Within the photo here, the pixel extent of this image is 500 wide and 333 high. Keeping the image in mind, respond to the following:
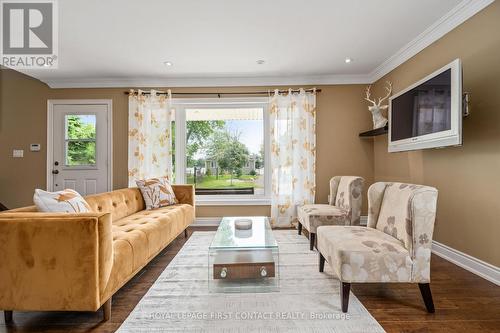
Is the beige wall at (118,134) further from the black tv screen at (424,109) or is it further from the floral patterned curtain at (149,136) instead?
the black tv screen at (424,109)

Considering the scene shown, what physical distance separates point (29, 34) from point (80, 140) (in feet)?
6.16

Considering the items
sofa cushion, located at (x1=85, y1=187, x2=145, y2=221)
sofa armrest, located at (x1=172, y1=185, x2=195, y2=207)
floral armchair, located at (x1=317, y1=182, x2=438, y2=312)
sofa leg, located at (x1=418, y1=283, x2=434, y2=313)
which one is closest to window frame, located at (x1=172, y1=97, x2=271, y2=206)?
sofa armrest, located at (x1=172, y1=185, x2=195, y2=207)

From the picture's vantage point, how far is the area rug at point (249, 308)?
1.60 m

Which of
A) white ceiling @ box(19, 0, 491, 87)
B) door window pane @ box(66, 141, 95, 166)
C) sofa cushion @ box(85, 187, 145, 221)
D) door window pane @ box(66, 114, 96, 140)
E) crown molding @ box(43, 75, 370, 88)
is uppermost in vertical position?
white ceiling @ box(19, 0, 491, 87)

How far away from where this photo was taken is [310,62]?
3660 millimetres

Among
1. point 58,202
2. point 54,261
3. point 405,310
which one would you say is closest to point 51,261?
point 54,261

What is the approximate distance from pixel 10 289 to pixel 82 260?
497mm

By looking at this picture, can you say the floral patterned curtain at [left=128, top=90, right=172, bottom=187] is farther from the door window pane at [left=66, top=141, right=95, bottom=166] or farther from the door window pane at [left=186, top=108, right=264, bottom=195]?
the door window pane at [left=66, top=141, right=95, bottom=166]

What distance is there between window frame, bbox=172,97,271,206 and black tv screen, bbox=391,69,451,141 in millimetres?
1955

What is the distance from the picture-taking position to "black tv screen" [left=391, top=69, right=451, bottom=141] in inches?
87.7

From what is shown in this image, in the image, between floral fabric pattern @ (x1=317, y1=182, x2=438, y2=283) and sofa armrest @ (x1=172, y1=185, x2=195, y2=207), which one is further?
sofa armrest @ (x1=172, y1=185, x2=195, y2=207)

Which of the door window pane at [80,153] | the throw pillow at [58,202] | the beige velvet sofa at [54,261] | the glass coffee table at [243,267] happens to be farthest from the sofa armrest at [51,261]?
the door window pane at [80,153]

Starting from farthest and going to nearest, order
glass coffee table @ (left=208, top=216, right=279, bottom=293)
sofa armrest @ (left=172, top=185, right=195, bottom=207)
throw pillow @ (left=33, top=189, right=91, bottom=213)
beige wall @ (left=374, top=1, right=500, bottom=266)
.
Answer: sofa armrest @ (left=172, top=185, right=195, bottom=207) → beige wall @ (left=374, top=1, right=500, bottom=266) → glass coffee table @ (left=208, top=216, right=279, bottom=293) → throw pillow @ (left=33, top=189, right=91, bottom=213)

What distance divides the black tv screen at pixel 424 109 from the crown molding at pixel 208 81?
131 cm
